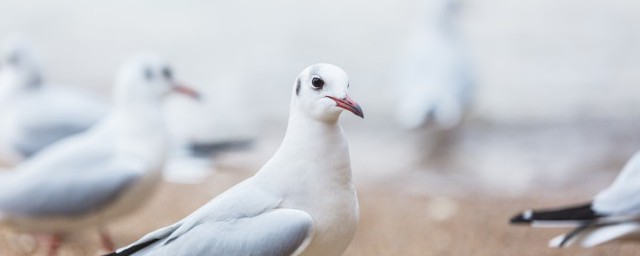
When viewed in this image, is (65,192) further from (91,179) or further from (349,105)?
(349,105)

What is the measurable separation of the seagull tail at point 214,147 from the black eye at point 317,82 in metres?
2.55

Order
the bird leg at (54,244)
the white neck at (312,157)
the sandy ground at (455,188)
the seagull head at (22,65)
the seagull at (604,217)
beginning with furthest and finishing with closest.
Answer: the seagull head at (22,65) < the sandy ground at (455,188) < the bird leg at (54,244) < the seagull at (604,217) < the white neck at (312,157)

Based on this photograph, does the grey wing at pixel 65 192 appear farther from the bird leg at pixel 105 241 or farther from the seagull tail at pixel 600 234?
the seagull tail at pixel 600 234

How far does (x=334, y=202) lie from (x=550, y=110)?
6.02 m

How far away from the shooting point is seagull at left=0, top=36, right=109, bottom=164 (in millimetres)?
5160

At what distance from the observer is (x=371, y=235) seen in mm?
4602

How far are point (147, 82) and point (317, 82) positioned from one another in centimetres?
178

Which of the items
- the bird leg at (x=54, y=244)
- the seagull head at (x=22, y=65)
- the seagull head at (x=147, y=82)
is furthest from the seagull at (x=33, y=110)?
the bird leg at (x=54, y=244)

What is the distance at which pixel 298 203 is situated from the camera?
258 centimetres

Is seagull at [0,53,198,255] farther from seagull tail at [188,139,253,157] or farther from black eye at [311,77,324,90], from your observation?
black eye at [311,77,324,90]

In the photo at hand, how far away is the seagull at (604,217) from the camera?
10.6ft

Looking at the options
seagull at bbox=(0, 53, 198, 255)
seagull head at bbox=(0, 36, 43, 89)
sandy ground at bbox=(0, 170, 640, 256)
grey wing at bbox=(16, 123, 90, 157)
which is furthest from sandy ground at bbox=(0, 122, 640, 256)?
seagull head at bbox=(0, 36, 43, 89)

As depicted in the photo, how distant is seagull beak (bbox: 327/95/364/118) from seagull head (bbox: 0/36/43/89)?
3608mm

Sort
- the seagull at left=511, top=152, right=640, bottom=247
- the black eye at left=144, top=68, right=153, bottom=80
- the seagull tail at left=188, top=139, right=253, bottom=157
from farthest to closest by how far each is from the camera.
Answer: the seagull tail at left=188, top=139, right=253, bottom=157 < the black eye at left=144, top=68, right=153, bottom=80 < the seagull at left=511, top=152, right=640, bottom=247
